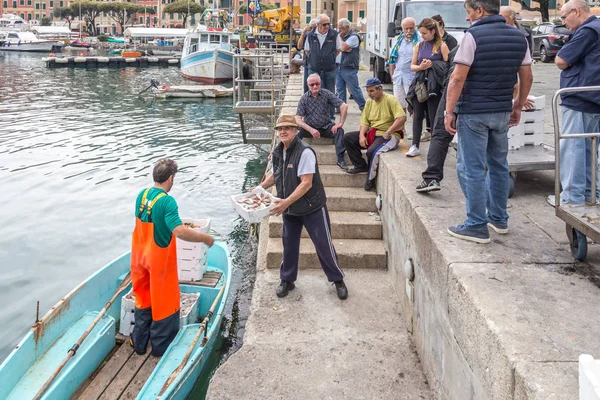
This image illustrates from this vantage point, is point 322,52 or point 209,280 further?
point 322,52

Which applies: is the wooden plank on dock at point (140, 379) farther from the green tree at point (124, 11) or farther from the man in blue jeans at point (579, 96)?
the green tree at point (124, 11)

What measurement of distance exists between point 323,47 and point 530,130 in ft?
15.4

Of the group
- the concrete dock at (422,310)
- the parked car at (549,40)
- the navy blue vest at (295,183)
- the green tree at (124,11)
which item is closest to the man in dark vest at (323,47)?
the concrete dock at (422,310)

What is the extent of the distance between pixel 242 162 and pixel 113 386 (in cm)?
1189

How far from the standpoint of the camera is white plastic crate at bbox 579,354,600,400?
6.11 feet

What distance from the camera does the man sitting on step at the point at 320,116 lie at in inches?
334

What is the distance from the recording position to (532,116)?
7.03 m

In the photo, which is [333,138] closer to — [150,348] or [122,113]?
[150,348]

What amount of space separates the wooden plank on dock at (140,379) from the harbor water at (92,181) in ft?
3.31

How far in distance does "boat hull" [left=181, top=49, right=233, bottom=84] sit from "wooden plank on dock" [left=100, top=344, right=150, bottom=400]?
3633 cm

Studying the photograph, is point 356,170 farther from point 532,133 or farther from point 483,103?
point 483,103

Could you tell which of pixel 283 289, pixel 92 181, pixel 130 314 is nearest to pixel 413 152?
pixel 283 289

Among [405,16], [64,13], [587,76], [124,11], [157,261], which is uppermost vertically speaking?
[64,13]

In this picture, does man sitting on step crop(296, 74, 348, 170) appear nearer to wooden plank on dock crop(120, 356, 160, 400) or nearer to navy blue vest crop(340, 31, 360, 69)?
navy blue vest crop(340, 31, 360, 69)
